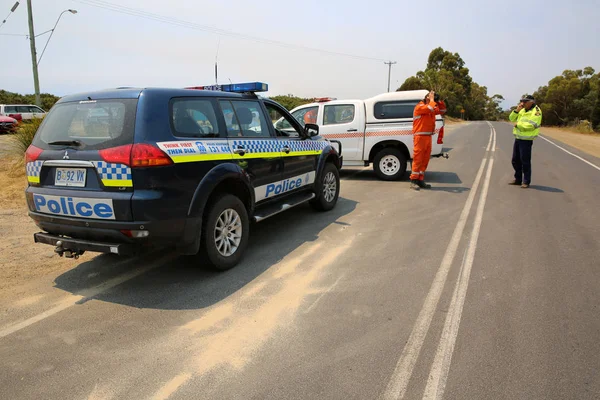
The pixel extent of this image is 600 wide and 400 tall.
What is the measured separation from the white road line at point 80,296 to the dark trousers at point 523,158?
7626 millimetres

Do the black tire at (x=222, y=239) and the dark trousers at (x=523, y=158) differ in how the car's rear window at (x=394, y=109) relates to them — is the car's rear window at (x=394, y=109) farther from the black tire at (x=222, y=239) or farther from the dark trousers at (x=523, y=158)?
the black tire at (x=222, y=239)

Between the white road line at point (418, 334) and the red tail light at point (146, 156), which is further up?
the red tail light at point (146, 156)

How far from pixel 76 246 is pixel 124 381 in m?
1.56

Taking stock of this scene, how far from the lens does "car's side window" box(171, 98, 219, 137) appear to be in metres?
3.85

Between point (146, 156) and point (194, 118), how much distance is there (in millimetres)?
821

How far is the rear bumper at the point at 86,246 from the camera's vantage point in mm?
3514

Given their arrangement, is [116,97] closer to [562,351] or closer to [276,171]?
[276,171]

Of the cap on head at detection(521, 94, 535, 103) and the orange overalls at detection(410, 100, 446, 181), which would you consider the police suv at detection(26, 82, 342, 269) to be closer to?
the orange overalls at detection(410, 100, 446, 181)

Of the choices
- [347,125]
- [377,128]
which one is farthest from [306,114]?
[377,128]

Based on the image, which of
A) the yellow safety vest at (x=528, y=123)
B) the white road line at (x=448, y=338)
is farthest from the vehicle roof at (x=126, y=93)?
the yellow safety vest at (x=528, y=123)

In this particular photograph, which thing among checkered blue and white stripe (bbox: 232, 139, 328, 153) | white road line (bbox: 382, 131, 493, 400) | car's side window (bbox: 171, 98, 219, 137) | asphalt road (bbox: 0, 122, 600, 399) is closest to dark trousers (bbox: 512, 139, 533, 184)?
asphalt road (bbox: 0, 122, 600, 399)

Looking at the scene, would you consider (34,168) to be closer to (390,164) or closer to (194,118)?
(194,118)

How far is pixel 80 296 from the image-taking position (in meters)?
3.78

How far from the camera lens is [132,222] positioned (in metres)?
3.44
